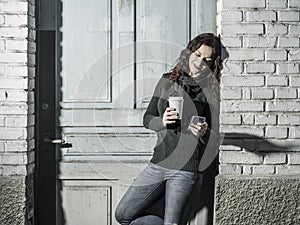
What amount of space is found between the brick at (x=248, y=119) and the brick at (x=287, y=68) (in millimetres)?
392

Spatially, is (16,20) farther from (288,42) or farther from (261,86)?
(288,42)

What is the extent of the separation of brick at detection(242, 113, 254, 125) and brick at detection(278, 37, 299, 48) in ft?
1.85

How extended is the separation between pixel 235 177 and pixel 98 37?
1.48 meters

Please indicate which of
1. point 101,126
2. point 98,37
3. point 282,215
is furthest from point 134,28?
point 282,215

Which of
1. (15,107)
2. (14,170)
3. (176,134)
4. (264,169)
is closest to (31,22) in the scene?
(15,107)

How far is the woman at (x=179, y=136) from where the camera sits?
4.93 m

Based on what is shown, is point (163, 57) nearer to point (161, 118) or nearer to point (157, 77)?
point (157, 77)

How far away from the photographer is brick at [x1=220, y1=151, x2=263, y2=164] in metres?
5.17

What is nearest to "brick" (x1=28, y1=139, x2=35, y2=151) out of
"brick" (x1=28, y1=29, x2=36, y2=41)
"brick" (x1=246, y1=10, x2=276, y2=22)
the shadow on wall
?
"brick" (x1=28, y1=29, x2=36, y2=41)

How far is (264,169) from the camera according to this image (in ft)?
17.0

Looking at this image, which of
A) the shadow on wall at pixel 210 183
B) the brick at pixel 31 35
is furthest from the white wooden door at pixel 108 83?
the shadow on wall at pixel 210 183

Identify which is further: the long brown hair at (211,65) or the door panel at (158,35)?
the door panel at (158,35)

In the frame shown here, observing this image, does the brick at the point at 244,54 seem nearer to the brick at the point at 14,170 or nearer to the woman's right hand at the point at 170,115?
the woman's right hand at the point at 170,115

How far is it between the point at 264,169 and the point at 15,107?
6.23ft
